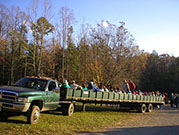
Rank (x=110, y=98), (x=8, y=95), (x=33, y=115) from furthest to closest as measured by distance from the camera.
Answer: (x=110, y=98) < (x=33, y=115) < (x=8, y=95)

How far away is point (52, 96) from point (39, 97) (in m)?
1.18

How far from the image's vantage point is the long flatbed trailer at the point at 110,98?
1151 cm

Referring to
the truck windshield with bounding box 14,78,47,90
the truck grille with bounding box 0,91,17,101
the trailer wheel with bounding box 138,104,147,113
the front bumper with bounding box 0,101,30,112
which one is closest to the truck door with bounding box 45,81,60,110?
the truck windshield with bounding box 14,78,47,90

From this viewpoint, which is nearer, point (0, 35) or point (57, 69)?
point (0, 35)

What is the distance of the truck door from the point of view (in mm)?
9612

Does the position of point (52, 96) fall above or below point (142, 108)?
above

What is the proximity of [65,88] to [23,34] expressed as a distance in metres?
23.7

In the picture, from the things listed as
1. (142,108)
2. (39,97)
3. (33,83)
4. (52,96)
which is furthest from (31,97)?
(142,108)

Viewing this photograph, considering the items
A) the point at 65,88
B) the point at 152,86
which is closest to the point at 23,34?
the point at 65,88

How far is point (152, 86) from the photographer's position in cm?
5644

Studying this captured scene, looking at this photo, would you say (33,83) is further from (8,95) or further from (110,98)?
(110,98)

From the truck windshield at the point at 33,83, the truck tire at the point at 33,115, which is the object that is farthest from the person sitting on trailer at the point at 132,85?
the truck tire at the point at 33,115

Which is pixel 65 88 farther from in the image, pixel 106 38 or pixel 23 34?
pixel 23 34

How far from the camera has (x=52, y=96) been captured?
995 cm
